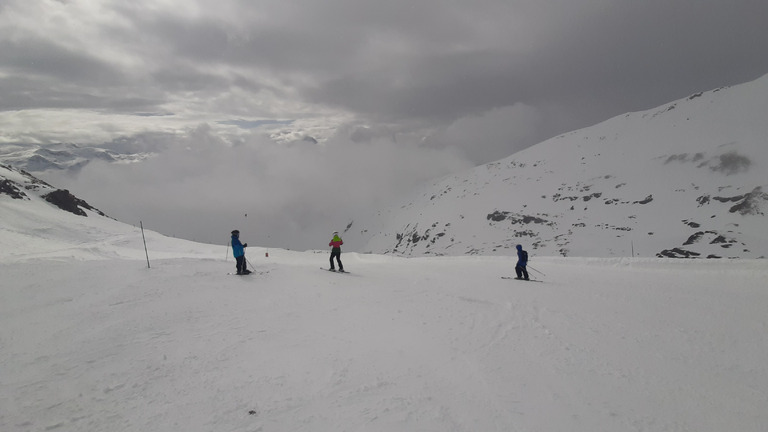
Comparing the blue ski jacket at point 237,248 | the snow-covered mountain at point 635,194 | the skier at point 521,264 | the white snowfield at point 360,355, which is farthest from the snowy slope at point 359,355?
the snow-covered mountain at point 635,194

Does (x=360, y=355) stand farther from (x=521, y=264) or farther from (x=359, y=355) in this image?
(x=521, y=264)

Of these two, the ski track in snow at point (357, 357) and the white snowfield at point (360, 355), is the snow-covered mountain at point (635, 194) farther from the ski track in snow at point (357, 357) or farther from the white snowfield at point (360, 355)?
the ski track in snow at point (357, 357)

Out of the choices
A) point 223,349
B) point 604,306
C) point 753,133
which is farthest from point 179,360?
point 753,133

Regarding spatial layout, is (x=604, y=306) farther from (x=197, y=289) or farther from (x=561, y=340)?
(x=197, y=289)

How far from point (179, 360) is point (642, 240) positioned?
8576cm

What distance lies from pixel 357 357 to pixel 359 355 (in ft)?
0.32

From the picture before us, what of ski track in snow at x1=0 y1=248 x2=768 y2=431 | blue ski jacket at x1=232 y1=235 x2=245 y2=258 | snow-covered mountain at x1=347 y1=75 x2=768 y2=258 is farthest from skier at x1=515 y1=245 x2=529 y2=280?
snow-covered mountain at x1=347 y1=75 x2=768 y2=258

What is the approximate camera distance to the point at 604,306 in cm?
1116

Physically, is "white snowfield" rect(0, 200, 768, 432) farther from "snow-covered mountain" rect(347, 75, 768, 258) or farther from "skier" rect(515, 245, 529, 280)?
"snow-covered mountain" rect(347, 75, 768, 258)

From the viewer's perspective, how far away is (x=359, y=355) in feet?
22.3

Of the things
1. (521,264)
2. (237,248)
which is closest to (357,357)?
(237,248)

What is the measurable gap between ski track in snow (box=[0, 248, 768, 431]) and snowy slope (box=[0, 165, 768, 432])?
35 millimetres

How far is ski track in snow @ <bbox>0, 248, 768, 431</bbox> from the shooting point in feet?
16.1

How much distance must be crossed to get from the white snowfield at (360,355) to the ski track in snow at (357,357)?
4cm
